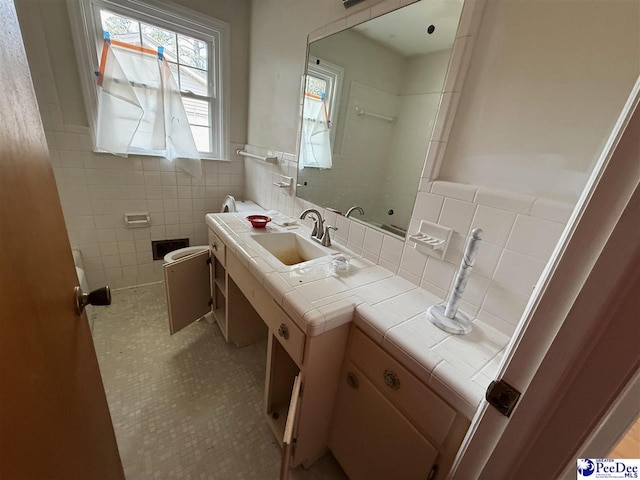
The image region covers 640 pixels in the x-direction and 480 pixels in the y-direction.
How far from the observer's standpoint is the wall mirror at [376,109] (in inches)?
38.0

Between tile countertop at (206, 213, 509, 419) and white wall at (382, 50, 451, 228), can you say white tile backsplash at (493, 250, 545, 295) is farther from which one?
white wall at (382, 50, 451, 228)

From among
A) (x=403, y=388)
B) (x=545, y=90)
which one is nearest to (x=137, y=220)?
(x=403, y=388)

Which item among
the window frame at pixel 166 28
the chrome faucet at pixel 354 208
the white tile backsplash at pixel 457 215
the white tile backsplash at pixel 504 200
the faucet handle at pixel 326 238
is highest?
the window frame at pixel 166 28

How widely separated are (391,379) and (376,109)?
1239 mm

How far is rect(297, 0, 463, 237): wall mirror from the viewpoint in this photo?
0.96 m

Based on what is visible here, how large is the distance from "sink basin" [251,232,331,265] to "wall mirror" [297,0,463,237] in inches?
10.9

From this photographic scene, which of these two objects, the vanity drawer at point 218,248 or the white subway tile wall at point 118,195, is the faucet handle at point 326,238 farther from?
the white subway tile wall at point 118,195

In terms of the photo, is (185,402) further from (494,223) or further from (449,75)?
(449,75)

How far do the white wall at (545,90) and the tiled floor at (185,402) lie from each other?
1410 mm

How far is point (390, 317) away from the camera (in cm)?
79

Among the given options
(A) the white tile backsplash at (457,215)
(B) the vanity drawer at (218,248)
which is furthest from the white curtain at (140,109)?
(A) the white tile backsplash at (457,215)

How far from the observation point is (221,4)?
6.15ft

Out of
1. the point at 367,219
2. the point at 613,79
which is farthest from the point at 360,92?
the point at 613,79

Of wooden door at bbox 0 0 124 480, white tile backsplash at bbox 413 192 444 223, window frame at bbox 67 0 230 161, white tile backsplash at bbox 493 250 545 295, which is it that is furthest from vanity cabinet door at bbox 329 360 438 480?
window frame at bbox 67 0 230 161
